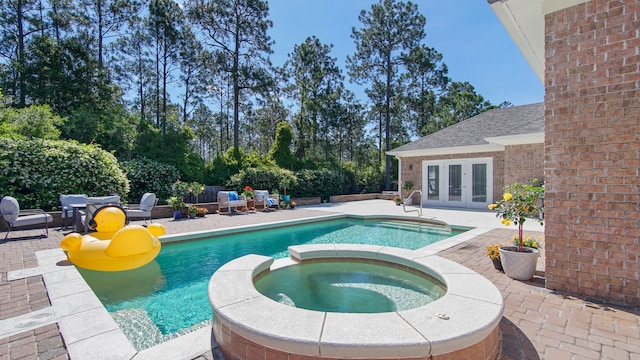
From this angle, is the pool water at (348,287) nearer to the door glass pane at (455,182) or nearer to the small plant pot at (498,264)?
A: the small plant pot at (498,264)

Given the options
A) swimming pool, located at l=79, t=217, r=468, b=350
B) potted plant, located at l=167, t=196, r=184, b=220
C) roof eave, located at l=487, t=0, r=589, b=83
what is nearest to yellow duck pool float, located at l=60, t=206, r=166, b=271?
swimming pool, located at l=79, t=217, r=468, b=350

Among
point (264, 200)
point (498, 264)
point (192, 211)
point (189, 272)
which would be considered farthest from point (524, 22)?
point (264, 200)

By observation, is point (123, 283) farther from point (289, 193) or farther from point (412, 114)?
point (412, 114)

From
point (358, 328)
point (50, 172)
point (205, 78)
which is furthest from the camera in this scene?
point (205, 78)

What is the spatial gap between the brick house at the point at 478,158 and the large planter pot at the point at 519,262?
766cm

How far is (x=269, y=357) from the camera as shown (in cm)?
195

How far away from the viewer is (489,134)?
12.2 m

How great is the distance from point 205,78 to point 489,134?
21024mm

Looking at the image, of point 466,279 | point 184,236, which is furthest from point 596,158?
point 184,236

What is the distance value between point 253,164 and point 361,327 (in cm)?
1561

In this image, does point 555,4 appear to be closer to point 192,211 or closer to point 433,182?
point 192,211

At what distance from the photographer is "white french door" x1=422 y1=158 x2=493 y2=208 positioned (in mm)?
12469

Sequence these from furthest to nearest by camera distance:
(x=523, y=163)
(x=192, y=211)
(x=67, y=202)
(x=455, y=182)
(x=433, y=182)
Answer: (x=433, y=182) → (x=455, y=182) → (x=523, y=163) → (x=192, y=211) → (x=67, y=202)

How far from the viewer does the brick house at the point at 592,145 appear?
3.11 m
